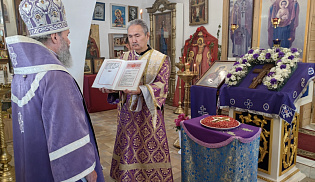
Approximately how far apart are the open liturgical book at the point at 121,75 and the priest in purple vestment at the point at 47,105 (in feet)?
2.86

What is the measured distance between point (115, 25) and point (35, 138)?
7.37m

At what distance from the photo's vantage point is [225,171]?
2195mm

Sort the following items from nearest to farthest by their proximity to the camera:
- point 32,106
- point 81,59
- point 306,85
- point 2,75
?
1. point 32,106
2. point 306,85
3. point 81,59
4. point 2,75

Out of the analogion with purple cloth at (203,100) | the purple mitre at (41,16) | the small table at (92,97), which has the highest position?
the purple mitre at (41,16)

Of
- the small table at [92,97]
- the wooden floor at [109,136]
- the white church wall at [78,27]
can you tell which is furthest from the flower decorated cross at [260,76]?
the small table at [92,97]

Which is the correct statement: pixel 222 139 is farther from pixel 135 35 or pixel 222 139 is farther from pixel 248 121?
pixel 135 35

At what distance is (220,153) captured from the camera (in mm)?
2215

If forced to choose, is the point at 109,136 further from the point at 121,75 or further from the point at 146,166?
the point at 121,75

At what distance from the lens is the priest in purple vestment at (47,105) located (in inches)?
49.8

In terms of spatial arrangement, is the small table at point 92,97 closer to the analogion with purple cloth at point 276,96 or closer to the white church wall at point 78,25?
the white church wall at point 78,25

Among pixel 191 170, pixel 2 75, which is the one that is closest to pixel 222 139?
pixel 191 170

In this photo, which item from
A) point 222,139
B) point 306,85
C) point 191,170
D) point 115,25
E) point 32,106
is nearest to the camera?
point 32,106

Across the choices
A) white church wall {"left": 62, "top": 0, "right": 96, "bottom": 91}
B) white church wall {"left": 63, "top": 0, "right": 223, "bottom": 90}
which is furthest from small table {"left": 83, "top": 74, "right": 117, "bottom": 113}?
white church wall {"left": 62, "top": 0, "right": 96, "bottom": 91}

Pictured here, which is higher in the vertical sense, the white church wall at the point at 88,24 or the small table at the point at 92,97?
the white church wall at the point at 88,24
